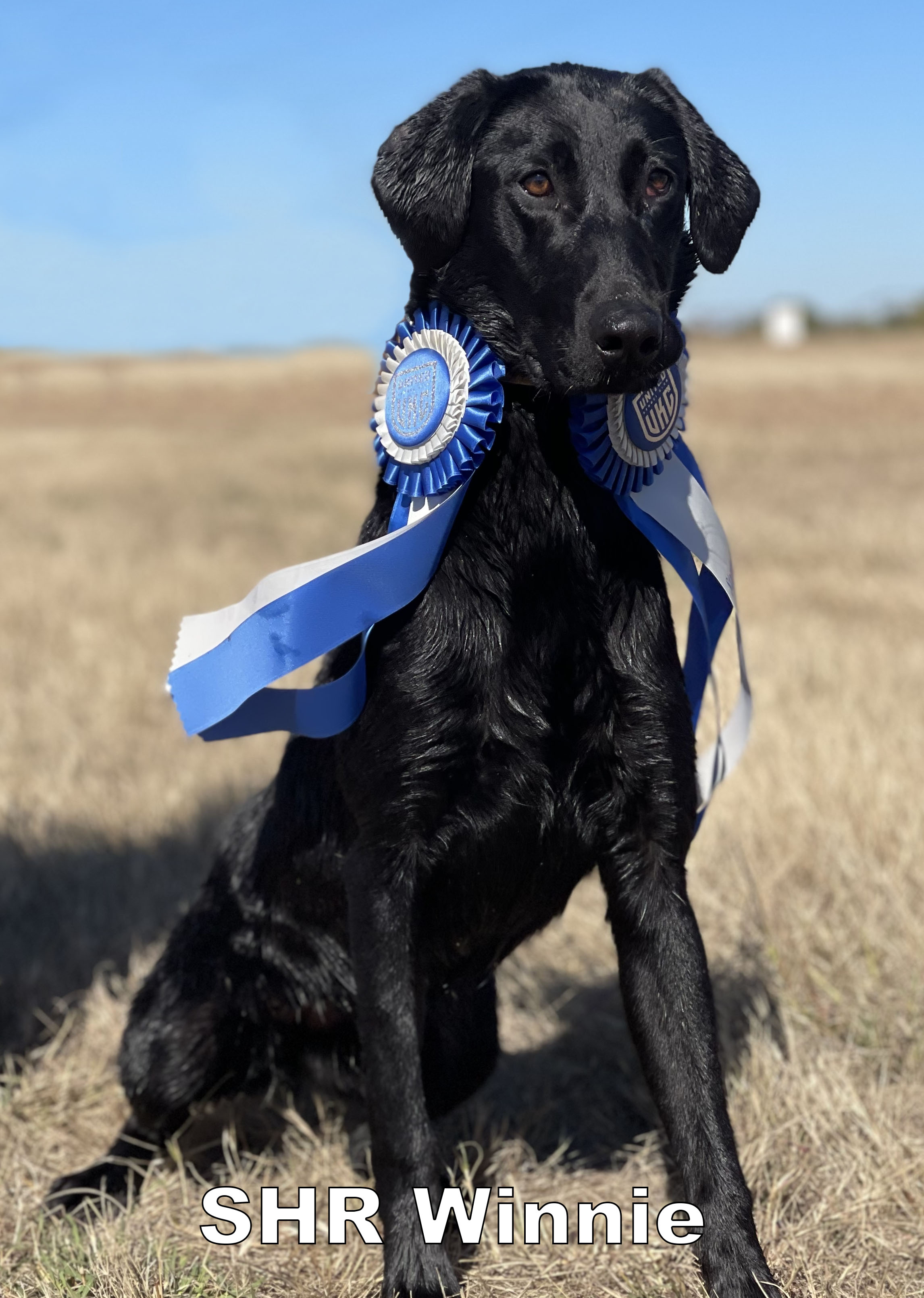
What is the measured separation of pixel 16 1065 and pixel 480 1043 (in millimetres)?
1286

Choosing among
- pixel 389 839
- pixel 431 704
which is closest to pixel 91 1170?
pixel 389 839

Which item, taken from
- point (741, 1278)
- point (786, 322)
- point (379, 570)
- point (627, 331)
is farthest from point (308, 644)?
point (786, 322)

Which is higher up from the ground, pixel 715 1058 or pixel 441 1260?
pixel 715 1058

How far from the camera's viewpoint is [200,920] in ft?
9.21

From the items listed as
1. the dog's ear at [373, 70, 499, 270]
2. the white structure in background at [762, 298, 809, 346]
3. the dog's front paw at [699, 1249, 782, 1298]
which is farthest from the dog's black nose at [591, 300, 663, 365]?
the white structure in background at [762, 298, 809, 346]

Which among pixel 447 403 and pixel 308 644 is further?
pixel 308 644

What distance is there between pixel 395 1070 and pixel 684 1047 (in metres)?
0.48

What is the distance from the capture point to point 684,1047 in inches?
88.0

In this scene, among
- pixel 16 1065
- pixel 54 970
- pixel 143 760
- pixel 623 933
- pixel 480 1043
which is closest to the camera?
pixel 623 933

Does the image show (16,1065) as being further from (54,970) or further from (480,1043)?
(480,1043)

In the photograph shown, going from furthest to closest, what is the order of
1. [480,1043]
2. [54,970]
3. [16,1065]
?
[54,970] → [16,1065] → [480,1043]

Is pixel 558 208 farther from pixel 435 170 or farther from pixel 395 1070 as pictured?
pixel 395 1070

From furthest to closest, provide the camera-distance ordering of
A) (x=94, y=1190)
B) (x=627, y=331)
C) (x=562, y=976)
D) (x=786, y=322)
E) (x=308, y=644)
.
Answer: (x=786, y=322) < (x=562, y=976) < (x=94, y=1190) < (x=308, y=644) < (x=627, y=331)

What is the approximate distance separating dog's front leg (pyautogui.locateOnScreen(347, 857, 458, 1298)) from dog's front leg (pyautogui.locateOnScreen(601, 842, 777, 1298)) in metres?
0.37
